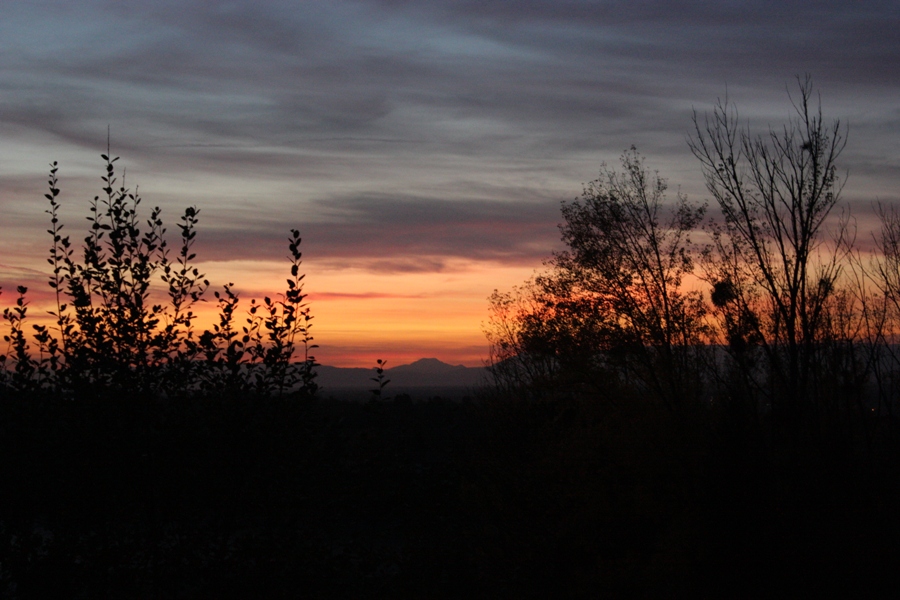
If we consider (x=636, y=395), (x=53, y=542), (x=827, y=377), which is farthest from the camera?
(x=827, y=377)

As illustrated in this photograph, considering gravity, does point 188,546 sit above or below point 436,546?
above

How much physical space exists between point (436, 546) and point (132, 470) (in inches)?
497

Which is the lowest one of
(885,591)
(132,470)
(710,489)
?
(885,591)

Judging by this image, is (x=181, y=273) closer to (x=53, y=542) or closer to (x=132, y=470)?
(x=132, y=470)

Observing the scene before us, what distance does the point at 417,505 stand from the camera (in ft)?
42.2

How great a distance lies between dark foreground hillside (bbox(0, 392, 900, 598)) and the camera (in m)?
8.79

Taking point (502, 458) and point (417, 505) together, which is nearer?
point (417, 505)

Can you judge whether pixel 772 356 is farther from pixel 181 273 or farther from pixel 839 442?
pixel 181 273

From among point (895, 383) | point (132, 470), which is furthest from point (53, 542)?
point (895, 383)

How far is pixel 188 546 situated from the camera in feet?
29.8

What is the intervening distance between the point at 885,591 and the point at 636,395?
524 inches

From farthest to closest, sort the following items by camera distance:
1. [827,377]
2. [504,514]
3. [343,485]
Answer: [827,377] < [504,514] < [343,485]

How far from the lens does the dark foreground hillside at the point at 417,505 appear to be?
346 inches

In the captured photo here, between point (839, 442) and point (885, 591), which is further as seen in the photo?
point (839, 442)
